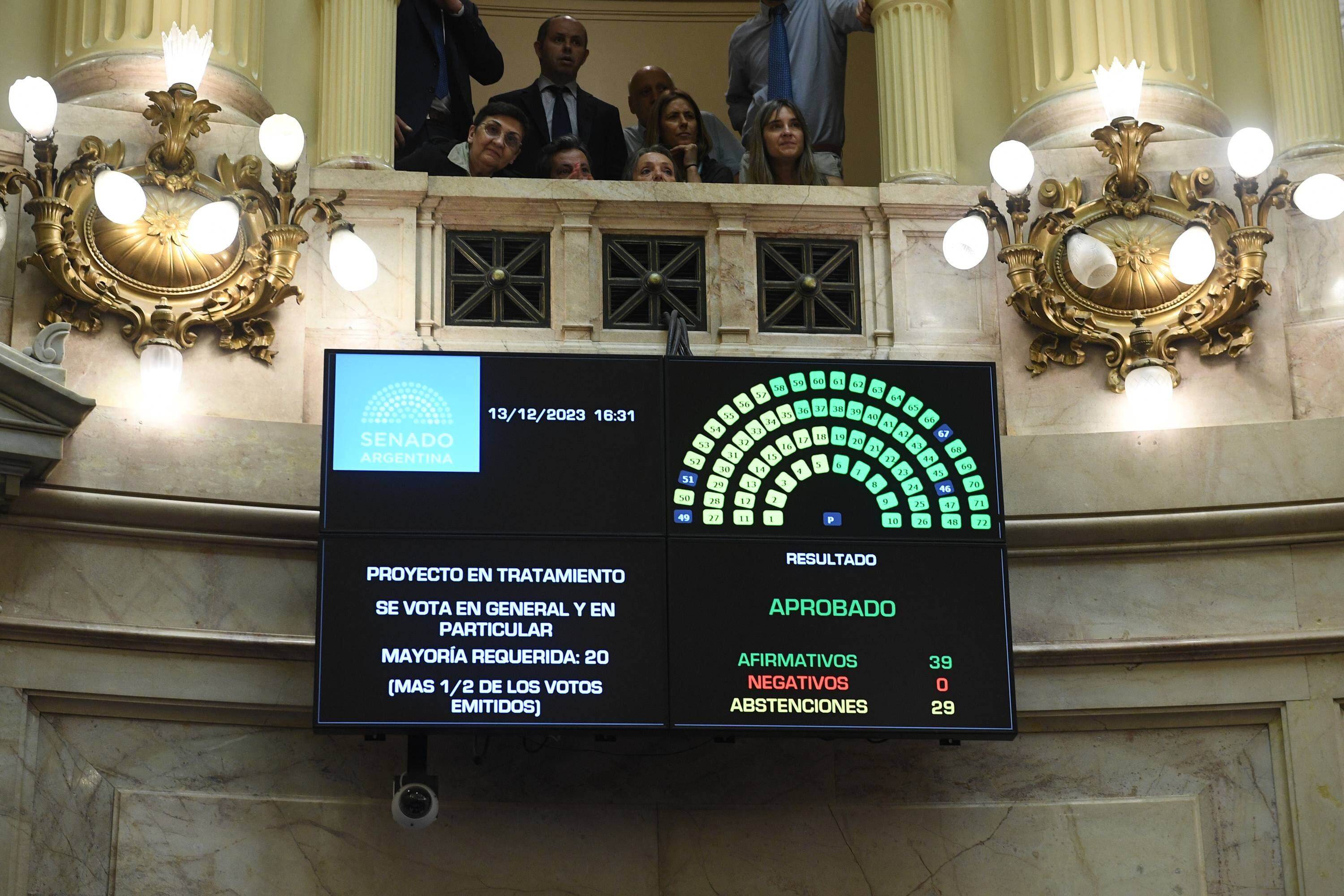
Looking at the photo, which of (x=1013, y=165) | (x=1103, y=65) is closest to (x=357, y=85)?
(x=1013, y=165)

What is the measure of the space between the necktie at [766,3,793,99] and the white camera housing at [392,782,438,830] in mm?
3533

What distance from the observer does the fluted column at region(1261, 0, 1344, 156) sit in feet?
30.0

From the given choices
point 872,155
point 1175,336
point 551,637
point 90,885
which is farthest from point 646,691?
point 872,155

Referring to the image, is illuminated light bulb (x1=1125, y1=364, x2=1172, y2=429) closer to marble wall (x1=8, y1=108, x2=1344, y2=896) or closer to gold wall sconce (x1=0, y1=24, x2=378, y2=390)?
marble wall (x1=8, y1=108, x2=1344, y2=896)

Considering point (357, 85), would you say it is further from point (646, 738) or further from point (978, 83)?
point (646, 738)

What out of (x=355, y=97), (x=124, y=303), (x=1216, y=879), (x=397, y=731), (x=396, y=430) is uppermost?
(x=355, y=97)

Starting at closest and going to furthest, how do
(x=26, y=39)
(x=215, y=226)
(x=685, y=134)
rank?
(x=215, y=226), (x=26, y=39), (x=685, y=134)

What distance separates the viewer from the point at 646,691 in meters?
7.62

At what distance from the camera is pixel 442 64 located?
983 centimetres

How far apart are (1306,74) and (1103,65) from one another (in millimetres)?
836

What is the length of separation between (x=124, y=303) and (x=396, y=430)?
1310 millimetres

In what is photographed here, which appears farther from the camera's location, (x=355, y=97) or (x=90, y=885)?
(x=355, y=97)

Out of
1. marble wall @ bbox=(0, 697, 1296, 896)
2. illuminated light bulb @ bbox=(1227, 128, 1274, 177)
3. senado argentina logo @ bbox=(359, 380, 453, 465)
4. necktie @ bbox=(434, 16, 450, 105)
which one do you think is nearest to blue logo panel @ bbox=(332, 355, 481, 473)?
senado argentina logo @ bbox=(359, 380, 453, 465)

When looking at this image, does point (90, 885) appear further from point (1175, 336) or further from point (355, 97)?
point (1175, 336)
